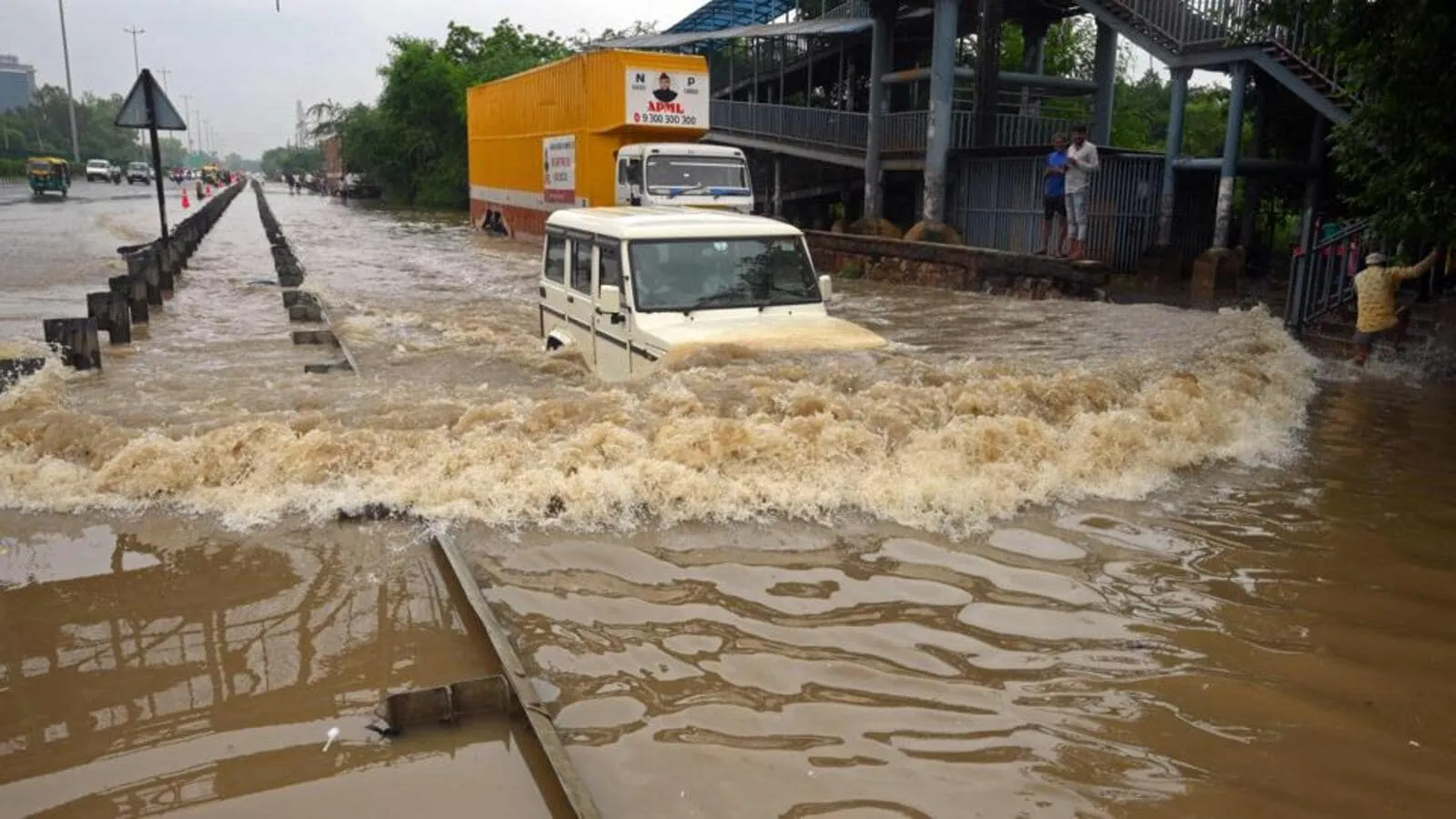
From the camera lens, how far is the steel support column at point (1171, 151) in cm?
1669

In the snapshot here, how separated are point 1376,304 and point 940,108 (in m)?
11.2

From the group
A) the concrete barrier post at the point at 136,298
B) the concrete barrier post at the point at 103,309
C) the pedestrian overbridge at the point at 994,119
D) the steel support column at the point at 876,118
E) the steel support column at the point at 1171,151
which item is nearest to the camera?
the concrete barrier post at the point at 103,309

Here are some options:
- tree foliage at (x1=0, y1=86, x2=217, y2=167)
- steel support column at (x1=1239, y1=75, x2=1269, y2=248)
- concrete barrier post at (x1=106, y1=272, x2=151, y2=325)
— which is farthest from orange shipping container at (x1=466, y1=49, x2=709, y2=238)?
tree foliage at (x1=0, y1=86, x2=217, y2=167)

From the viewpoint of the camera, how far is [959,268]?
16688 mm

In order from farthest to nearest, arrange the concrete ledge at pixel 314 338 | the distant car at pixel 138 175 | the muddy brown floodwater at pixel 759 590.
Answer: the distant car at pixel 138 175 < the concrete ledge at pixel 314 338 < the muddy brown floodwater at pixel 759 590

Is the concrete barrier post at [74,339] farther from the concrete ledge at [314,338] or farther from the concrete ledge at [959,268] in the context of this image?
the concrete ledge at [959,268]

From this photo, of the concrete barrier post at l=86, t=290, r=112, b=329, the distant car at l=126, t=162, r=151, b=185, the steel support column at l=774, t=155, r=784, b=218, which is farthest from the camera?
the distant car at l=126, t=162, r=151, b=185

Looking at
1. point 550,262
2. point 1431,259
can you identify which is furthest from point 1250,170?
point 550,262

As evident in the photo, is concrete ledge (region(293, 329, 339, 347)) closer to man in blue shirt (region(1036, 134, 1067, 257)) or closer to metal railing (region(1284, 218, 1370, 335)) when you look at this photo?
man in blue shirt (region(1036, 134, 1067, 257))

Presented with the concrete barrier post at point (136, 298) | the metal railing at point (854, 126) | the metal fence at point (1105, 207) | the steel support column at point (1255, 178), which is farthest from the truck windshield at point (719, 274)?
the metal railing at point (854, 126)

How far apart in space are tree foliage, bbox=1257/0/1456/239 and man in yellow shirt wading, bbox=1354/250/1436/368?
1.50 meters

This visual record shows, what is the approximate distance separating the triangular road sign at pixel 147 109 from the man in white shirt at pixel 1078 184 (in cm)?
1219

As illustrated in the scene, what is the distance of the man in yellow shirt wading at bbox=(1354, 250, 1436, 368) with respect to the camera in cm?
1010

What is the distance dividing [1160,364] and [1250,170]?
32.8 ft
